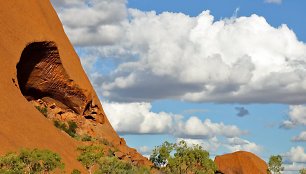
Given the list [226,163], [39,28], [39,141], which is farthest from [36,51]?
[226,163]

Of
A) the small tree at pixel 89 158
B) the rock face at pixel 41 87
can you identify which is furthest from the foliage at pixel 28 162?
the small tree at pixel 89 158

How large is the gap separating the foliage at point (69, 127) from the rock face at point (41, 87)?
1255mm

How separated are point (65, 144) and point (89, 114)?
18947 mm

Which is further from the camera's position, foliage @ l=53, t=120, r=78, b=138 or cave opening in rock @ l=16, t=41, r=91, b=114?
foliage @ l=53, t=120, r=78, b=138

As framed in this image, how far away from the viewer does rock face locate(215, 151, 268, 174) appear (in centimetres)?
11362

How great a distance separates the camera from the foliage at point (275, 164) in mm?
101500

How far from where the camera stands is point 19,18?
238 feet

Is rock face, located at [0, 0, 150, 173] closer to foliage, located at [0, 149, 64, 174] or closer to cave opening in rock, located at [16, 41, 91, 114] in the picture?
cave opening in rock, located at [16, 41, 91, 114]

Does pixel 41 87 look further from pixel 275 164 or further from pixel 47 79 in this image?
pixel 275 164

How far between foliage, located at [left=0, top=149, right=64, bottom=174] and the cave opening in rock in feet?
72.6

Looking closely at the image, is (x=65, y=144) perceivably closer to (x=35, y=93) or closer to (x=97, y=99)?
(x=35, y=93)

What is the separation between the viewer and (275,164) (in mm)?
101875

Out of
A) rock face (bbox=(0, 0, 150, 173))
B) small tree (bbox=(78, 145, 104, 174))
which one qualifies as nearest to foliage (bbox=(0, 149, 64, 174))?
rock face (bbox=(0, 0, 150, 173))

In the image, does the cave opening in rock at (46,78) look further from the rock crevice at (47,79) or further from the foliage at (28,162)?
the foliage at (28,162)
